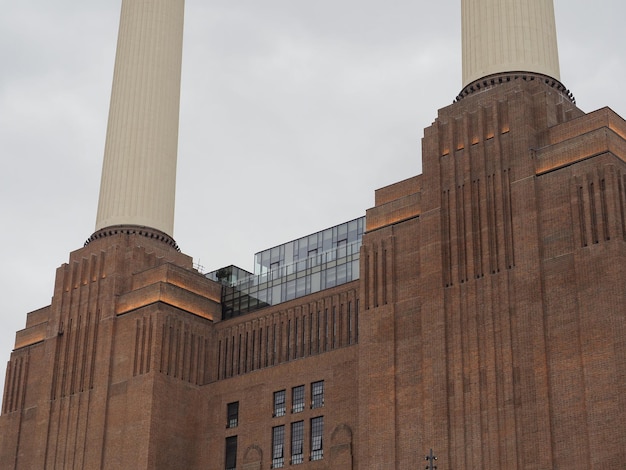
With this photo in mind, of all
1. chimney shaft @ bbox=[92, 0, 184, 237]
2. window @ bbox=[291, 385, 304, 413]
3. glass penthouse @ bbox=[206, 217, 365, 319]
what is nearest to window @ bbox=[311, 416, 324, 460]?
window @ bbox=[291, 385, 304, 413]

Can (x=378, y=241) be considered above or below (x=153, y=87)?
below

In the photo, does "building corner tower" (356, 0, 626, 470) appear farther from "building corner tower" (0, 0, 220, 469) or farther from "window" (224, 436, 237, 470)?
"building corner tower" (0, 0, 220, 469)

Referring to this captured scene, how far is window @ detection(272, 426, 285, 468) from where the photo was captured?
3157 inches

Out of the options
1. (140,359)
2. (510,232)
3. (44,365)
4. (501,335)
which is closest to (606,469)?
(501,335)

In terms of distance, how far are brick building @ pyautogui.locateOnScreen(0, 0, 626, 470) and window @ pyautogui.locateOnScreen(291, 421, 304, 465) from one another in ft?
0.51

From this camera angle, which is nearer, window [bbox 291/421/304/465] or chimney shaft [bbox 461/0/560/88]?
chimney shaft [bbox 461/0/560/88]

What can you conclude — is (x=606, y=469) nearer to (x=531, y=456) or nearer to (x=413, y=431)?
(x=531, y=456)

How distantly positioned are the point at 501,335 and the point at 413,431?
807 centimetres

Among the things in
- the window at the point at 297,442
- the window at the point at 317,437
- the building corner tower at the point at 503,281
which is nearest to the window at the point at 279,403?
the window at the point at 297,442

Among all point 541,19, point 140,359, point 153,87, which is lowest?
point 140,359

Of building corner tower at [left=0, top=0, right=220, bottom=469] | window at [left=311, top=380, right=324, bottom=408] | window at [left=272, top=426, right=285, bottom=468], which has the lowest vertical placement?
window at [left=272, top=426, right=285, bottom=468]

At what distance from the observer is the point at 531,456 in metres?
61.4

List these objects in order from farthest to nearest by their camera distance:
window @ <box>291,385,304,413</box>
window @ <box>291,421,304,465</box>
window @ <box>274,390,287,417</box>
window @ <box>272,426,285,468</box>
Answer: window @ <box>274,390,287,417</box>
window @ <box>291,385,304,413</box>
window @ <box>272,426,285,468</box>
window @ <box>291,421,304,465</box>

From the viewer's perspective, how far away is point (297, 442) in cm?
7969
